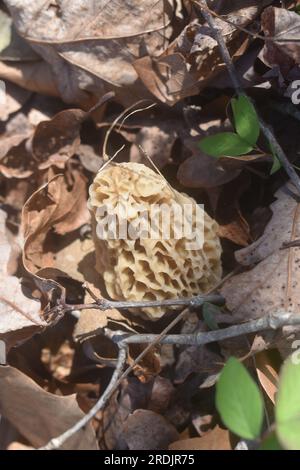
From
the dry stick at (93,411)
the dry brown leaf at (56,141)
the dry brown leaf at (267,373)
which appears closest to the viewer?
the dry stick at (93,411)

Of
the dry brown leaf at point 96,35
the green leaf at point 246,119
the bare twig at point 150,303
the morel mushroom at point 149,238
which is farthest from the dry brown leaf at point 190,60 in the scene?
the bare twig at point 150,303

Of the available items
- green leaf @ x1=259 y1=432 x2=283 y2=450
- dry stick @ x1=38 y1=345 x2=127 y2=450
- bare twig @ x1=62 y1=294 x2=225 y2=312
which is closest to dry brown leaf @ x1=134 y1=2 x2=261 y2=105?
bare twig @ x1=62 y1=294 x2=225 y2=312

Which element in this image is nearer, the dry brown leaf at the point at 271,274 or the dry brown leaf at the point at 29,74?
the dry brown leaf at the point at 271,274

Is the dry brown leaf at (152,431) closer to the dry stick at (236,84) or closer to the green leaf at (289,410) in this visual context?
the green leaf at (289,410)

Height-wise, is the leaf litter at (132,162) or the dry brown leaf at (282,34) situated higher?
the dry brown leaf at (282,34)

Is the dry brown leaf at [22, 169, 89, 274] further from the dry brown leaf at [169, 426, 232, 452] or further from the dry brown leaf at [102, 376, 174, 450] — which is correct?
the dry brown leaf at [169, 426, 232, 452]

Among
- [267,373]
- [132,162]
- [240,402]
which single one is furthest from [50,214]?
[240,402]

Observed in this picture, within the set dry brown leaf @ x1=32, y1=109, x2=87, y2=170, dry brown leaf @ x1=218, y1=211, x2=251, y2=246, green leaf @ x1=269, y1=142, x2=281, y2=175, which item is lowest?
dry brown leaf @ x1=218, y1=211, x2=251, y2=246

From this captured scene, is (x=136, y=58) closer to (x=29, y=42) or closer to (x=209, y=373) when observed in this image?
(x=29, y=42)
